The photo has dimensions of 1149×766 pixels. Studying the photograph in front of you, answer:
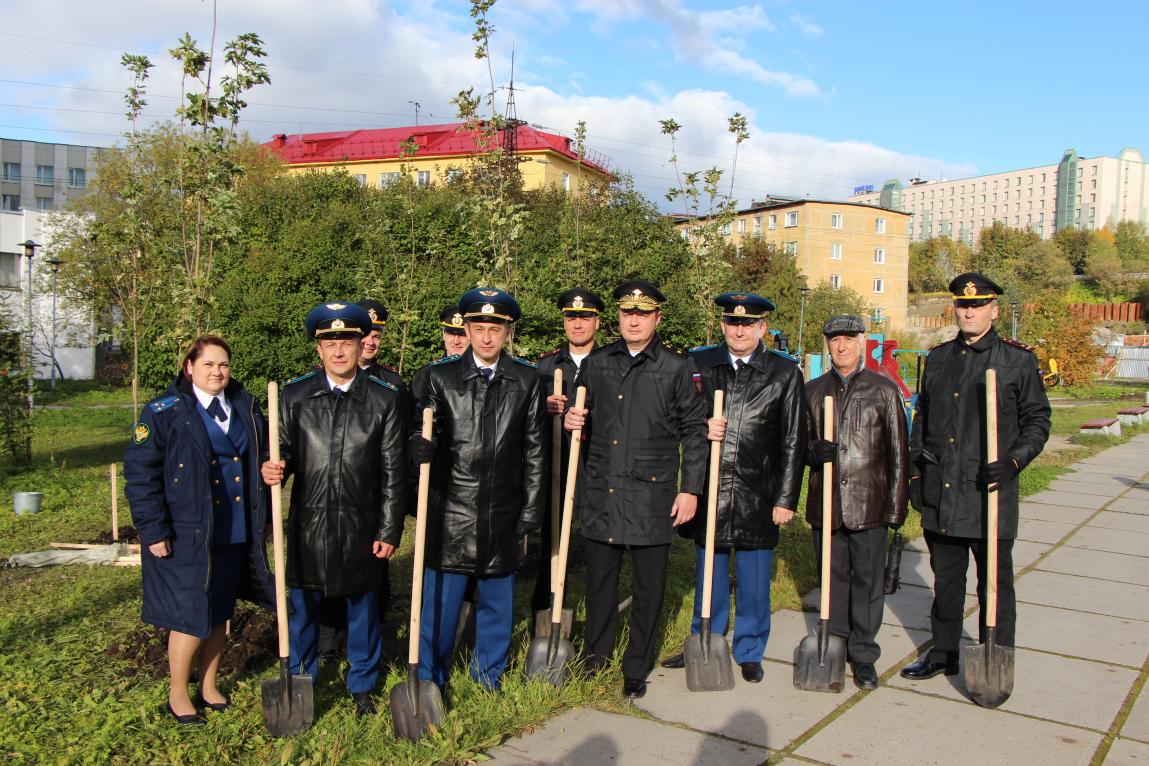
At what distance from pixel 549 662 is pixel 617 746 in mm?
736

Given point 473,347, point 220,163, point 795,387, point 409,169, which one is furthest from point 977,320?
point 409,169

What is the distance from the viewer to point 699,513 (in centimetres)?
483

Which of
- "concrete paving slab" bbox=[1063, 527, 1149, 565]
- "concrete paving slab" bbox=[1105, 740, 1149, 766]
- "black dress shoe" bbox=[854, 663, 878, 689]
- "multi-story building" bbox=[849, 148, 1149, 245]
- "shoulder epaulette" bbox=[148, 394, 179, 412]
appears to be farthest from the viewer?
"multi-story building" bbox=[849, 148, 1149, 245]

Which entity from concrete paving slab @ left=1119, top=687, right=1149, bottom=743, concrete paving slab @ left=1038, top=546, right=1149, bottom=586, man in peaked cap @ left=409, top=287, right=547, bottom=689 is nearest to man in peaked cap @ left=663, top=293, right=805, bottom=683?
man in peaked cap @ left=409, top=287, right=547, bottom=689

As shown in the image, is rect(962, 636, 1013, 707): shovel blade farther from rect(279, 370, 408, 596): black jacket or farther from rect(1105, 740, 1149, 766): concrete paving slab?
rect(279, 370, 408, 596): black jacket

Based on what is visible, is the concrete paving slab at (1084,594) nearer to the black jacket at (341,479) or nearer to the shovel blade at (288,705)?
the black jacket at (341,479)

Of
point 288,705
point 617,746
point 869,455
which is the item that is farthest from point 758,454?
point 288,705

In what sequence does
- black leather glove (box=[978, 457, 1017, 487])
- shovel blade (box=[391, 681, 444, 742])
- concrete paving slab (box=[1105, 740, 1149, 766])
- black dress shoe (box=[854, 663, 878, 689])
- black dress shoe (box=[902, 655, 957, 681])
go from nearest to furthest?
concrete paving slab (box=[1105, 740, 1149, 766]) → shovel blade (box=[391, 681, 444, 742]) → black leather glove (box=[978, 457, 1017, 487]) → black dress shoe (box=[854, 663, 878, 689]) → black dress shoe (box=[902, 655, 957, 681])

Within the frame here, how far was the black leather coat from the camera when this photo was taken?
4719 millimetres

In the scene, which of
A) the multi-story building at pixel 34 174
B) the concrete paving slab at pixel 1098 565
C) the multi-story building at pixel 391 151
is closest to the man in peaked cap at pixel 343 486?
the concrete paving slab at pixel 1098 565

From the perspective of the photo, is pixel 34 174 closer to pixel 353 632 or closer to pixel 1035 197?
pixel 353 632

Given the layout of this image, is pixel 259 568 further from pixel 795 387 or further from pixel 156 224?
pixel 156 224

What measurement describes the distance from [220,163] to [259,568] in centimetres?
371

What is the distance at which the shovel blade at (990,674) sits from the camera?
4.28 metres
